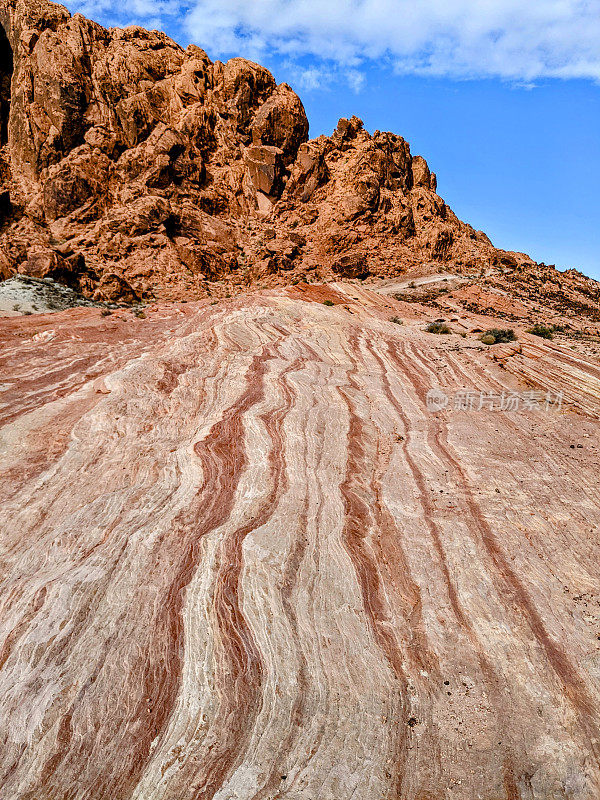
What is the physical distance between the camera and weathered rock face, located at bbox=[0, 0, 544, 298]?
34.9m

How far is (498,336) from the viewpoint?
19.7 m

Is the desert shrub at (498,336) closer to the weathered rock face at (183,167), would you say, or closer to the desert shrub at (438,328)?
the desert shrub at (438,328)

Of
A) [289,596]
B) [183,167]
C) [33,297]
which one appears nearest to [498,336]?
[289,596]

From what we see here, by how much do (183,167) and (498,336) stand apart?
30548 mm

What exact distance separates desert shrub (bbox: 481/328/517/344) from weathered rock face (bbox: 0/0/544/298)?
17147 mm

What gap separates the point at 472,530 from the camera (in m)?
7.67

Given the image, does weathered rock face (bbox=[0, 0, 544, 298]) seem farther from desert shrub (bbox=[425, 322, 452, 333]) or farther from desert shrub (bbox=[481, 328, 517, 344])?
desert shrub (bbox=[481, 328, 517, 344])

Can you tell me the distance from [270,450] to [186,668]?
4.91 m

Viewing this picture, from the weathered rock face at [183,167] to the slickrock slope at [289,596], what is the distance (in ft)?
84.0

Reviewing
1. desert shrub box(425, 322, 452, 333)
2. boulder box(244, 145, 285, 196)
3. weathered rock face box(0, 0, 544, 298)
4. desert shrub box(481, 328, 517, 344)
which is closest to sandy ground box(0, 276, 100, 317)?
weathered rock face box(0, 0, 544, 298)

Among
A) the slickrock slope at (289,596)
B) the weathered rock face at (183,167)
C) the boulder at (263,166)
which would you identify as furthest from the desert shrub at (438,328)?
the boulder at (263,166)

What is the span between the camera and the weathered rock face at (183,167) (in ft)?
115

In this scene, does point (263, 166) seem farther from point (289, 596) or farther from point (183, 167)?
point (289, 596)

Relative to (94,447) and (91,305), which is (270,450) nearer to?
(94,447)
